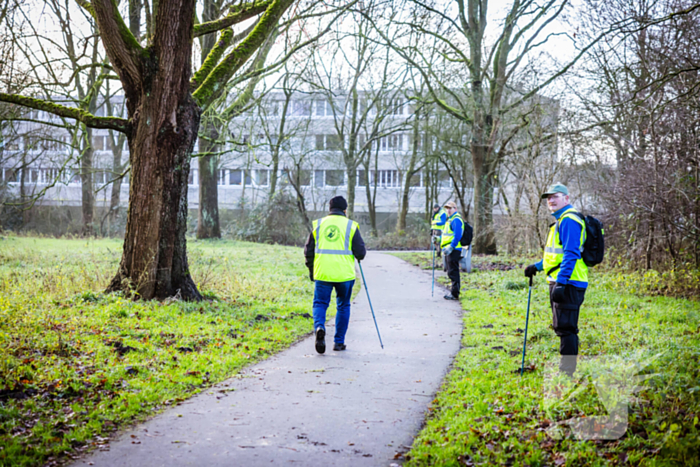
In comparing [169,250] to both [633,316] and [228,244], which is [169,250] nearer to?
[633,316]

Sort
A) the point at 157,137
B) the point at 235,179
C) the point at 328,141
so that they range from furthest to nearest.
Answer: the point at 235,179, the point at 328,141, the point at 157,137

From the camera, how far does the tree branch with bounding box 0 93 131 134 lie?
34.1ft

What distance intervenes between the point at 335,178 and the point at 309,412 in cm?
4324

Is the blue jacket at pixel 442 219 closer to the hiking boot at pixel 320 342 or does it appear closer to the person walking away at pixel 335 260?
the person walking away at pixel 335 260

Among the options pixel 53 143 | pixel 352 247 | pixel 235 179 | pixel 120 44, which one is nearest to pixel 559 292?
pixel 352 247

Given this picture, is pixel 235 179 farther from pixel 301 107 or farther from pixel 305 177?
pixel 305 177

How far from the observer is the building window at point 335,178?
47.8 meters

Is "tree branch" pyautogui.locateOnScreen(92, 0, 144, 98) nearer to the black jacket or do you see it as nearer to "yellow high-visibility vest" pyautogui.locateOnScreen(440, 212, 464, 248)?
the black jacket

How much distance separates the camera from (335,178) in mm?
48031

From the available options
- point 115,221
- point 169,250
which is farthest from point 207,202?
point 169,250

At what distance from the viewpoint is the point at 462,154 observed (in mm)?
35844

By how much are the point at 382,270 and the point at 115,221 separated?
Result: 2512 cm

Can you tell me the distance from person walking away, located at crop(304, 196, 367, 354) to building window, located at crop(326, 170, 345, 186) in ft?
130

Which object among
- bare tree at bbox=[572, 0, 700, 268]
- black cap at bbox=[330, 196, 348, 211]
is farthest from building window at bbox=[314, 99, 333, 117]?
black cap at bbox=[330, 196, 348, 211]
